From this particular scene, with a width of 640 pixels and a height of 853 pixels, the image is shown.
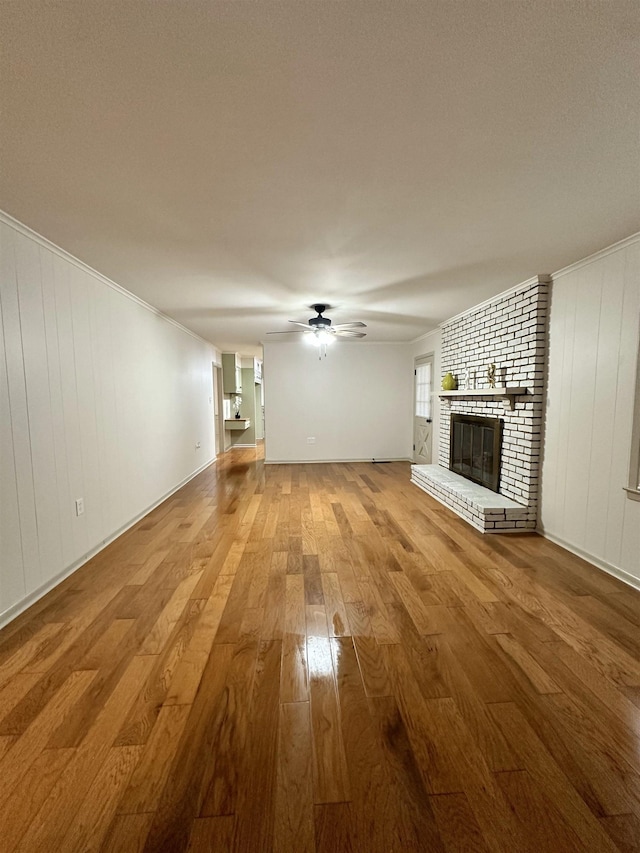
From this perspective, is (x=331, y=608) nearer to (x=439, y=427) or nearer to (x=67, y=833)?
(x=67, y=833)

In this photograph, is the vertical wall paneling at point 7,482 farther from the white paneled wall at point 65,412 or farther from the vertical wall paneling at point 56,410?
the vertical wall paneling at point 56,410

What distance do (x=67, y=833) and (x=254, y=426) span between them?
843 centimetres

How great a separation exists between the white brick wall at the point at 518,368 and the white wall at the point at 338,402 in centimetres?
257

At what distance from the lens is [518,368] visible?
3510mm

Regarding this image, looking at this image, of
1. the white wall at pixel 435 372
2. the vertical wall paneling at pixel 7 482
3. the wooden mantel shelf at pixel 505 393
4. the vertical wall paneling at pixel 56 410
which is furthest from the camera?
the white wall at pixel 435 372

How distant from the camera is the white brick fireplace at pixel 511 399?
3293mm

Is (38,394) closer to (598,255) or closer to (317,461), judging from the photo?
(598,255)

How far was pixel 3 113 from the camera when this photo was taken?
1.27 metres

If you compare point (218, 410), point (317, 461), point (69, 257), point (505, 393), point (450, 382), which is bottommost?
point (317, 461)

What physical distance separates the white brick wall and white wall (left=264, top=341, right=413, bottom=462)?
2.57 meters

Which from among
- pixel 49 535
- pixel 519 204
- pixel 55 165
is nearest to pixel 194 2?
→ pixel 55 165

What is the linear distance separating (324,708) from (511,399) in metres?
3.29

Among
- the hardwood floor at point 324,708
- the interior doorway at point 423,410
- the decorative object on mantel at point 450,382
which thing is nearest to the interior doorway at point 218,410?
the interior doorway at point 423,410

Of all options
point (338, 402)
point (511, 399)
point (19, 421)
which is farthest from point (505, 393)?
point (19, 421)
